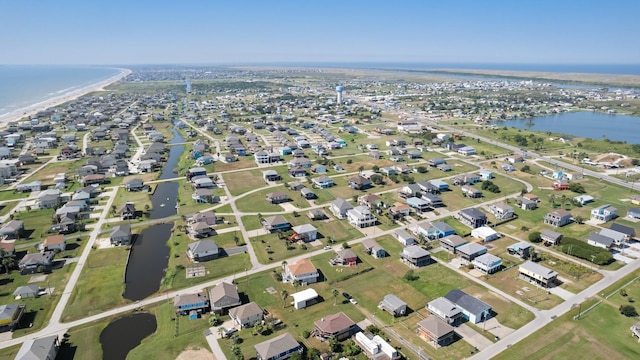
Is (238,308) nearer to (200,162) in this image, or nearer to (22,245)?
(22,245)

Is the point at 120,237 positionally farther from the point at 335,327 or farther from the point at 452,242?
the point at 452,242

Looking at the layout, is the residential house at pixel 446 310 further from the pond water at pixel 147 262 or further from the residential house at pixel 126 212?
the residential house at pixel 126 212

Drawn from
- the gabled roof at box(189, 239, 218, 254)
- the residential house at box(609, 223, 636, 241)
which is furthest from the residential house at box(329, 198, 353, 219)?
the residential house at box(609, 223, 636, 241)

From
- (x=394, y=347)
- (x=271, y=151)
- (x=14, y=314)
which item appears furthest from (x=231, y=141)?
(x=394, y=347)

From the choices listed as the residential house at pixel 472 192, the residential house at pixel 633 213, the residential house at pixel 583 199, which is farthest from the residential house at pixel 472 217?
the residential house at pixel 633 213

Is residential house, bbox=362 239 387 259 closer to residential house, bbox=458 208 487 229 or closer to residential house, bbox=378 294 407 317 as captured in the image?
residential house, bbox=378 294 407 317

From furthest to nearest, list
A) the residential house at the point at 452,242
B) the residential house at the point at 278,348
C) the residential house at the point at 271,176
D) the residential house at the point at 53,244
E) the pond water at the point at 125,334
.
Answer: the residential house at the point at 271,176, the residential house at the point at 452,242, the residential house at the point at 53,244, the pond water at the point at 125,334, the residential house at the point at 278,348
